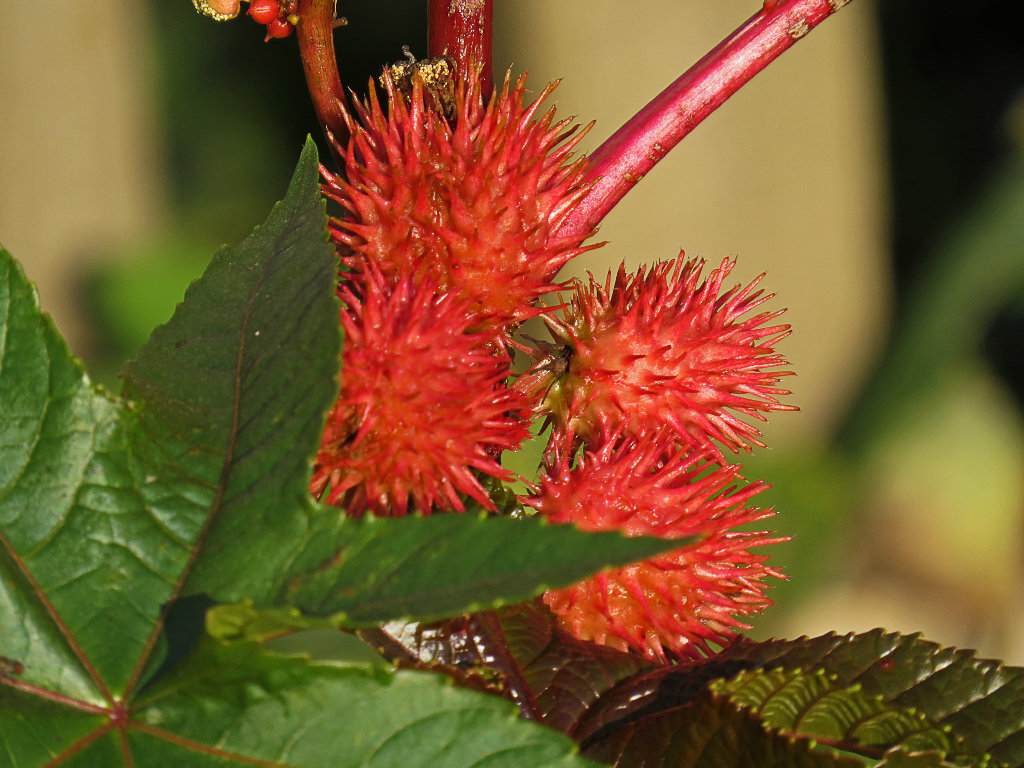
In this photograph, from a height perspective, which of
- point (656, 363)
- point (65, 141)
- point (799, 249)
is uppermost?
point (799, 249)

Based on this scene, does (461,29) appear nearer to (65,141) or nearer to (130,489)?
(130,489)

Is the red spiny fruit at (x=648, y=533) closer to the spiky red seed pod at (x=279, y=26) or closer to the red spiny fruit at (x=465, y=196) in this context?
the red spiny fruit at (x=465, y=196)

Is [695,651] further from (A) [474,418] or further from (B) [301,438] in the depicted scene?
(B) [301,438]

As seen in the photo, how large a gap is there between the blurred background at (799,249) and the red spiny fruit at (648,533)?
3.92 meters

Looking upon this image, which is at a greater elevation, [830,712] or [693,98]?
[693,98]

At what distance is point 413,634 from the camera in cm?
118

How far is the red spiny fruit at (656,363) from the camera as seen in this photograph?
4.65ft

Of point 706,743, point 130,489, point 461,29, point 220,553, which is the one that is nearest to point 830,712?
point 706,743

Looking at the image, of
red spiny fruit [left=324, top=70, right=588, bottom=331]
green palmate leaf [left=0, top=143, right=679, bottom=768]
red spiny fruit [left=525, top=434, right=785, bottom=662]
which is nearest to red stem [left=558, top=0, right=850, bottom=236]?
red spiny fruit [left=324, top=70, right=588, bottom=331]

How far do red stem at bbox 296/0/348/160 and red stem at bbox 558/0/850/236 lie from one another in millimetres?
329

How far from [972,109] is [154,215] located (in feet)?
22.2

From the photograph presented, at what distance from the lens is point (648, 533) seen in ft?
4.38

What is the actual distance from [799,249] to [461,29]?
19.3ft

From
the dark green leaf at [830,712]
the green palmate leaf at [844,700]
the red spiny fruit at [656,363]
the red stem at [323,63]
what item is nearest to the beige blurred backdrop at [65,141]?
the red stem at [323,63]
